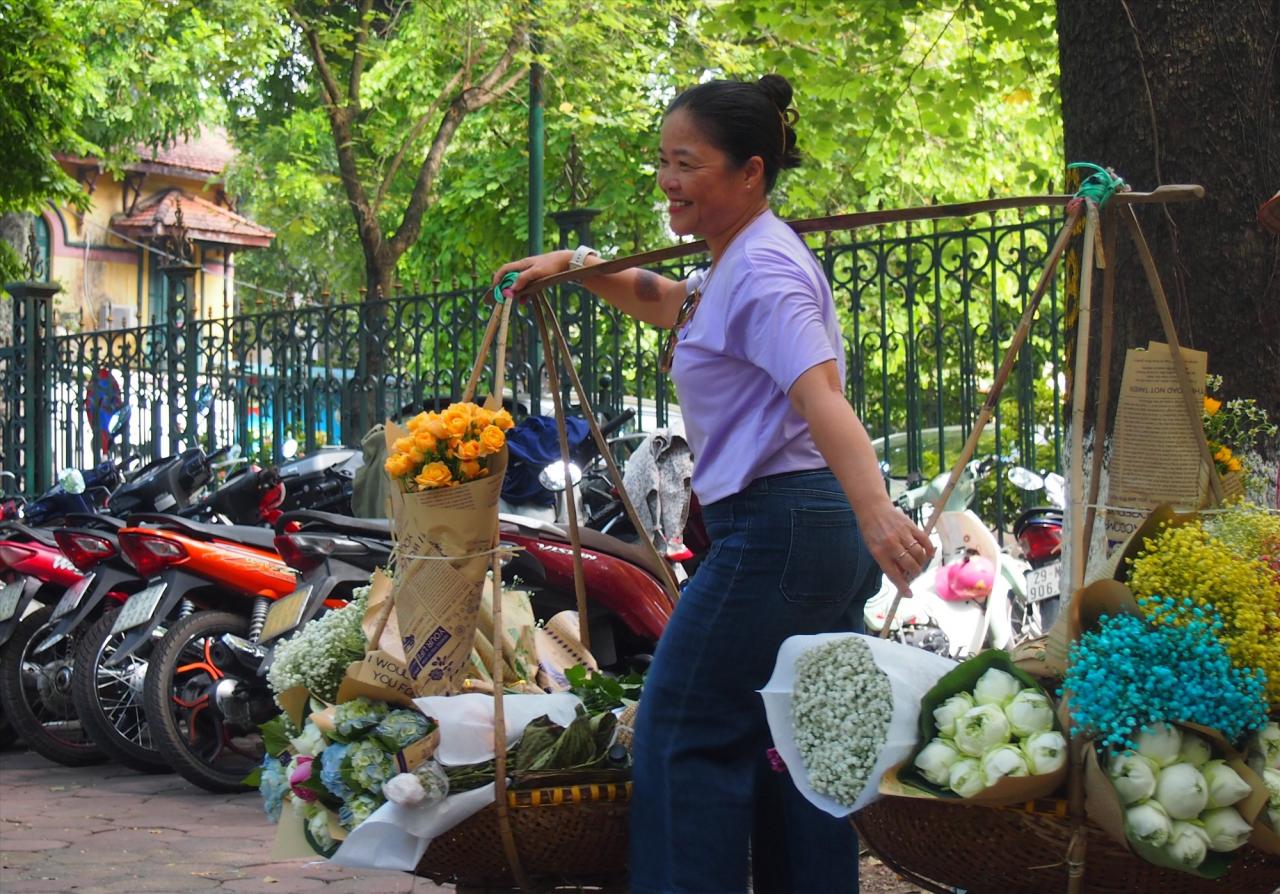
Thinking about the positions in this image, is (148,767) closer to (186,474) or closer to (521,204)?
(186,474)

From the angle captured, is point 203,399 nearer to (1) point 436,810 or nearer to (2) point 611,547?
(2) point 611,547

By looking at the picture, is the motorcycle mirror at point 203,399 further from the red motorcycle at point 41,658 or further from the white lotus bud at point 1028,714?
the white lotus bud at point 1028,714

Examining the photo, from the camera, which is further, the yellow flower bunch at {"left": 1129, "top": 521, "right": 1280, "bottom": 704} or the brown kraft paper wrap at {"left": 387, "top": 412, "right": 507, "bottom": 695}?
the brown kraft paper wrap at {"left": 387, "top": 412, "right": 507, "bottom": 695}

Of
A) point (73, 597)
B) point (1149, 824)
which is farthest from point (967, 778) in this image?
point (73, 597)

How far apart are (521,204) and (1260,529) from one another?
16.2 meters

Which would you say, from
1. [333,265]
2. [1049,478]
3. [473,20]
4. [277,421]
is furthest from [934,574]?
[333,265]

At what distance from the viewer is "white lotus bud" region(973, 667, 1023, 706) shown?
238cm

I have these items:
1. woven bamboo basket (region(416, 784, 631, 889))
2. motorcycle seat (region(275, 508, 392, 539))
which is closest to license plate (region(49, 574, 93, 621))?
motorcycle seat (region(275, 508, 392, 539))

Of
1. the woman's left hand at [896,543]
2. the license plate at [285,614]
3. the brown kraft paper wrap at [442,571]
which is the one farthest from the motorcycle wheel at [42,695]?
the woman's left hand at [896,543]

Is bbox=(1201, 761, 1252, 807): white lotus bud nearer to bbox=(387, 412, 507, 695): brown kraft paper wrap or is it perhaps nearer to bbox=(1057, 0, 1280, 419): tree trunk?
bbox=(387, 412, 507, 695): brown kraft paper wrap

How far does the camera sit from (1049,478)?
6.58 metres

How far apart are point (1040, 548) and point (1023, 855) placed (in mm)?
4199

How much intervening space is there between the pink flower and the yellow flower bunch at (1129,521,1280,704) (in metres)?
1.60

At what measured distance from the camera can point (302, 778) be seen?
3.04 meters
